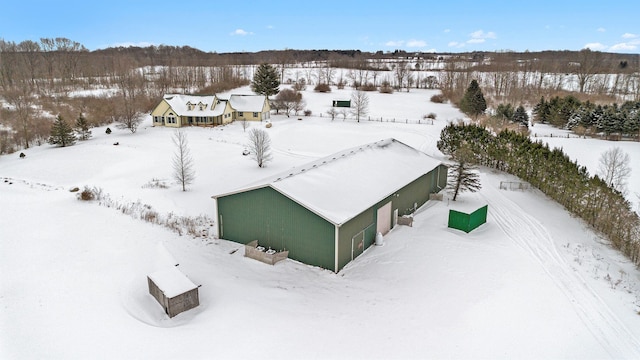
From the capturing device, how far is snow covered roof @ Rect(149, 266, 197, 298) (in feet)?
39.8

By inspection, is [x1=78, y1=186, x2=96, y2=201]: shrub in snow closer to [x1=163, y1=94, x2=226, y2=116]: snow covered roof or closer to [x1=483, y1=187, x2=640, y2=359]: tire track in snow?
[x1=483, y1=187, x2=640, y2=359]: tire track in snow

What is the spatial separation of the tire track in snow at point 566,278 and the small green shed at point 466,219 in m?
1.33

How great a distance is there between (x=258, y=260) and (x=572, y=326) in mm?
11119

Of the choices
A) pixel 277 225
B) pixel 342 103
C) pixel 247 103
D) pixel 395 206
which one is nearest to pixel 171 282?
pixel 277 225

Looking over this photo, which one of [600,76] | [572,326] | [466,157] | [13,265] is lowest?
[572,326]

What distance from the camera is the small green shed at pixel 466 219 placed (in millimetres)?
19391

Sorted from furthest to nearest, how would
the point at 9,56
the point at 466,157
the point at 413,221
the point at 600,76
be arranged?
the point at 600,76, the point at 9,56, the point at 466,157, the point at 413,221

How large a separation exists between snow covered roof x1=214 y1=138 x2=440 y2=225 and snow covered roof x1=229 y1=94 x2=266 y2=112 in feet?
98.7

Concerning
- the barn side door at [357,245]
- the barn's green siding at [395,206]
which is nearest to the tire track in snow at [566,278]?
the barn's green siding at [395,206]

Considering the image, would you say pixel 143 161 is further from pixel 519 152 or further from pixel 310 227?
pixel 519 152

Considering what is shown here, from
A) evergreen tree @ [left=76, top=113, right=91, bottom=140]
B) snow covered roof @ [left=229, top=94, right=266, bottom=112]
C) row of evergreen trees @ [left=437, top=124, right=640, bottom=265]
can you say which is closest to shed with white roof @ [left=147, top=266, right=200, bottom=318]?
row of evergreen trees @ [left=437, top=124, right=640, bottom=265]

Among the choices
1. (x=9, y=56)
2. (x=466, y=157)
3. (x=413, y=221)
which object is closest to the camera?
(x=413, y=221)

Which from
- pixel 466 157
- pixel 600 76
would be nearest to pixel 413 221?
pixel 466 157

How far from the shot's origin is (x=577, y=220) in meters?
21.4
